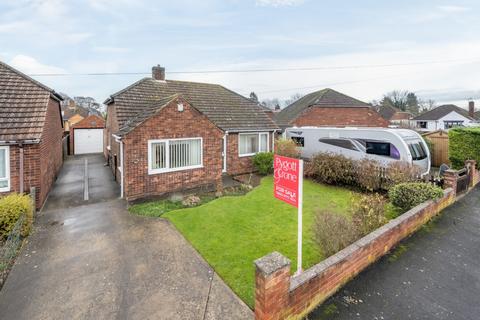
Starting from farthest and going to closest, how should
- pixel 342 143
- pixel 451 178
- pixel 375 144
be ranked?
pixel 342 143
pixel 375 144
pixel 451 178

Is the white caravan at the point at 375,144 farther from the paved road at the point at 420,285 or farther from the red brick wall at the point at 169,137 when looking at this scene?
the red brick wall at the point at 169,137

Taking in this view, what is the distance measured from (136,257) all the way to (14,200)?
390 centimetres

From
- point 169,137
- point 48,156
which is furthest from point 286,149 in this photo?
point 48,156

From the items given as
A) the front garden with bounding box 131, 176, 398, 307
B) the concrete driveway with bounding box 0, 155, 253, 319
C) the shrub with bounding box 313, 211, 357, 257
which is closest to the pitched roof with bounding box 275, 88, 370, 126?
the front garden with bounding box 131, 176, 398, 307

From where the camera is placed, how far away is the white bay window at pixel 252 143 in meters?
14.9

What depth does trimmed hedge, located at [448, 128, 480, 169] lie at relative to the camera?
488 inches

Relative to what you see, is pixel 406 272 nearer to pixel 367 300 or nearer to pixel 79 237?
pixel 367 300

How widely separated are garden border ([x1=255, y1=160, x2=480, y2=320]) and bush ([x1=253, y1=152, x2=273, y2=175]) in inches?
329

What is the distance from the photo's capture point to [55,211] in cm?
847

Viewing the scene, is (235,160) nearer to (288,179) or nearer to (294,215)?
(294,215)

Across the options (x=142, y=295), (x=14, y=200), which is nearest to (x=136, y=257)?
(x=142, y=295)

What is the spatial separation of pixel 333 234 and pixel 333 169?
7032mm

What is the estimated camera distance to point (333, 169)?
38.2ft

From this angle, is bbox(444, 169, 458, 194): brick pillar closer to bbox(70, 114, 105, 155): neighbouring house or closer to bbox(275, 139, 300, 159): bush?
bbox(275, 139, 300, 159): bush
